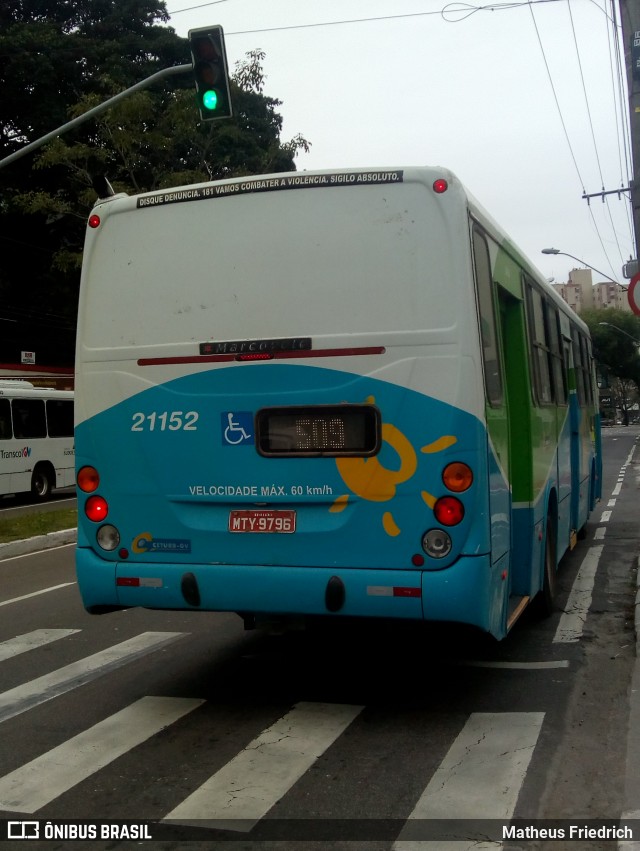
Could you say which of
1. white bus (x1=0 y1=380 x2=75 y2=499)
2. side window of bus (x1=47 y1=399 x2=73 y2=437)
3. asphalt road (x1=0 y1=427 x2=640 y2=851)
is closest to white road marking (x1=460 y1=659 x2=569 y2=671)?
asphalt road (x1=0 y1=427 x2=640 y2=851)

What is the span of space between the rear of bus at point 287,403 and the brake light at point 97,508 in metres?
0.01

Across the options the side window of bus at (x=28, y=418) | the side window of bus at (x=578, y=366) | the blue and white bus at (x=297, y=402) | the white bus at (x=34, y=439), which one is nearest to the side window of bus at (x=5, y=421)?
the white bus at (x=34, y=439)

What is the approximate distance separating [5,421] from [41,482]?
217 cm

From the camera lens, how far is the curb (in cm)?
1405

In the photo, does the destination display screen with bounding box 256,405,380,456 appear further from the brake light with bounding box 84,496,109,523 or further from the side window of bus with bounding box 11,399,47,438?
the side window of bus with bounding box 11,399,47,438

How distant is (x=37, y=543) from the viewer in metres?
14.8

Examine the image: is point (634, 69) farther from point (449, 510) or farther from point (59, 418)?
point (59, 418)

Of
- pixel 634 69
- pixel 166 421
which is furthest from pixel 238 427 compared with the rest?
pixel 634 69

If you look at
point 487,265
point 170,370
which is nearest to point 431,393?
point 487,265

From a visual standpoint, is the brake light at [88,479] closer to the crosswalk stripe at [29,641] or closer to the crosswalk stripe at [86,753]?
the crosswalk stripe at [86,753]

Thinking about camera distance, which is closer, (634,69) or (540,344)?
(540,344)

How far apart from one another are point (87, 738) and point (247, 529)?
4.78 feet

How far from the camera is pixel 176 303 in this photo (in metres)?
5.90

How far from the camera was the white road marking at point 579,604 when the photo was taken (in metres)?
7.81
